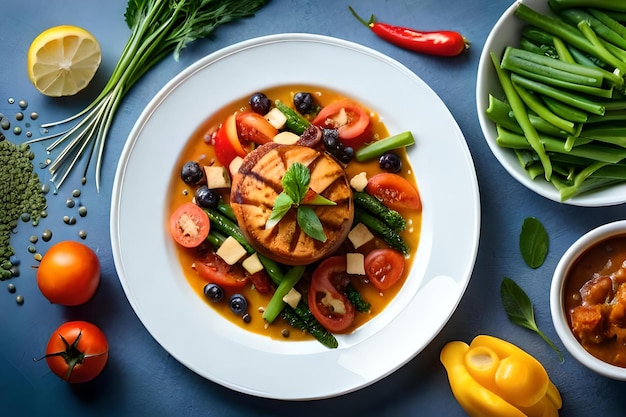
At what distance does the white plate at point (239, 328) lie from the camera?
182 inches

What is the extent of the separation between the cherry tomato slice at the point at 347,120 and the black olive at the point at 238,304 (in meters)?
1.19

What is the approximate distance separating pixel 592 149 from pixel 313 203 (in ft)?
5.56

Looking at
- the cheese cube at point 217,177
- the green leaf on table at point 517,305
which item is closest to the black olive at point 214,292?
the cheese cube at point 217,177

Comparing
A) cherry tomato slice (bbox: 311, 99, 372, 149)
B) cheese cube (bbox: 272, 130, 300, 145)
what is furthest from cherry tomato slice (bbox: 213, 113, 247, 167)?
cherry tomato slice (bbox: 311, 99, 372, 149)

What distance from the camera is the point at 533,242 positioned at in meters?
4.86

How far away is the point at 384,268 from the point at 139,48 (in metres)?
2.15

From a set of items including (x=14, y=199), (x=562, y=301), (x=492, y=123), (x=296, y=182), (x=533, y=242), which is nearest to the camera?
(x=296, y=182)

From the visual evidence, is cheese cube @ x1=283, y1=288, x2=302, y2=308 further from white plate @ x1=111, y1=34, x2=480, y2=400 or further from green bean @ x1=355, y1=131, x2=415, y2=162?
green bean @ x1=355, y1=131, x2=415, y2=162

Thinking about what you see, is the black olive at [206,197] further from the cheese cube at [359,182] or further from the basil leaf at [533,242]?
the basil leaf at [533,242]

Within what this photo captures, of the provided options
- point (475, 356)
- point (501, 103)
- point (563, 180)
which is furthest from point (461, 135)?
point (475, 356)

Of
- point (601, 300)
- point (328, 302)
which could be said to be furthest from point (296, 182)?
point (601, 300)

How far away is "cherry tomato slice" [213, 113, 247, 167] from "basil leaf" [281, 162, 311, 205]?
0.56m

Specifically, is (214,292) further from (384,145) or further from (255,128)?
(384,145)

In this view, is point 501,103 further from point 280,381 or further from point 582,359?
point 280,381
